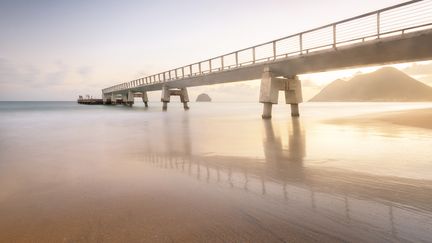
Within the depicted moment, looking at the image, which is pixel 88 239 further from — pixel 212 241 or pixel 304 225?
pixel 304 225

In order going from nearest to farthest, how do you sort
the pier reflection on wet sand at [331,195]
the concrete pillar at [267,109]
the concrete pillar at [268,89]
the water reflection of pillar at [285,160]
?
the pier reflection on wet sand at [331,195] < the water reflection of pillar at [285,160] < the concrete pillar at [268,89] < the concrete pillar at [267,109]

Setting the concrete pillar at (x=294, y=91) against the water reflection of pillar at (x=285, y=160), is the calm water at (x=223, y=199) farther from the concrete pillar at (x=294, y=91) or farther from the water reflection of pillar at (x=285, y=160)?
the concrete pillar at (x=294, y=91)

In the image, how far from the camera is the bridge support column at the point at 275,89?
71.9ft

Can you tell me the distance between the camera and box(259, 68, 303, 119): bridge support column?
21.9 meters

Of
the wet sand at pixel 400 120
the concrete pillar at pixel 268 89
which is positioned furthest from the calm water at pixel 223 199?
the concrete pillar at pixel 268 89

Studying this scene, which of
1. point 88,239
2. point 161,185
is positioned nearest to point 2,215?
point 88,239

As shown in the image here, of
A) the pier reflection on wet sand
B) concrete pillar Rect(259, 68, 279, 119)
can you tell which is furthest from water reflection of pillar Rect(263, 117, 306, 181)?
concrete pillar Rect(259, 68, 279, 119)

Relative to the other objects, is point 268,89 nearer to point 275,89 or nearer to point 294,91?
point 275,89

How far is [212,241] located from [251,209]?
876mm

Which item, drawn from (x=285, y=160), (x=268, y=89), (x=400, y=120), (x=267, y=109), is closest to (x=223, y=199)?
(x=285, y=160)

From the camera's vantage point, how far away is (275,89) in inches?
881

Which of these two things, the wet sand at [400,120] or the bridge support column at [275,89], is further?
the bridge support column at [275,89]

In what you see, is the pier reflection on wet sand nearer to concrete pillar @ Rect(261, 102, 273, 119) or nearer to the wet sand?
the wet sand

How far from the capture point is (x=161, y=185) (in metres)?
4.52
